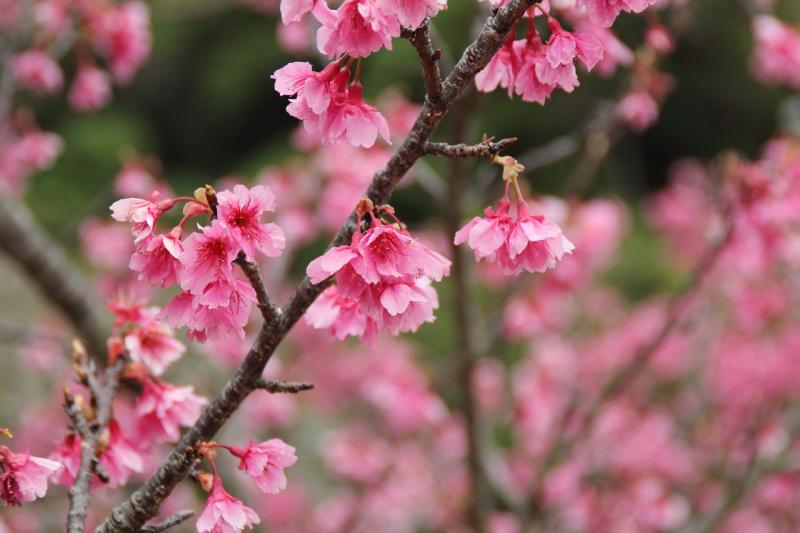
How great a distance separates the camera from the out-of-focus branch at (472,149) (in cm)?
92

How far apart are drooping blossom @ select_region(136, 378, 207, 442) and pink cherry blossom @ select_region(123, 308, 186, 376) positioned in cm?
3

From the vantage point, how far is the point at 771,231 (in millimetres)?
2422

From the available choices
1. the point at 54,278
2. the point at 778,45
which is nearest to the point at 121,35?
the point at 54,278

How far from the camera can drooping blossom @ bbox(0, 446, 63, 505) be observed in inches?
40.1

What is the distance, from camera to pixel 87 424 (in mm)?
1198

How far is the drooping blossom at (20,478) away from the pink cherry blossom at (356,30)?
63 cm

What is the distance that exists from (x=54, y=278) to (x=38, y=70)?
69cm

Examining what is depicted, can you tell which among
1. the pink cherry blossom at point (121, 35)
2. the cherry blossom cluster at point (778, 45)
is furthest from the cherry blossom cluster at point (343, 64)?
the cherry blossom cluster at point (778, 45)

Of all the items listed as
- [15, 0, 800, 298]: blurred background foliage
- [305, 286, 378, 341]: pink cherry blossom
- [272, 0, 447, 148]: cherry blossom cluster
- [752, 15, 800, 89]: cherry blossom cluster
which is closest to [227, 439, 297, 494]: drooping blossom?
[305, 286, 378, 341]: pink cherry blossom

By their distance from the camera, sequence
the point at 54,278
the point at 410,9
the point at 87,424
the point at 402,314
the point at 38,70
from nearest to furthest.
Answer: the point at 410,9 < the point at 402,314 < the point at 87,424 < the point at 54,278 < the point at 38,70

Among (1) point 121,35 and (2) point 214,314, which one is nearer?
(2) point 214,314

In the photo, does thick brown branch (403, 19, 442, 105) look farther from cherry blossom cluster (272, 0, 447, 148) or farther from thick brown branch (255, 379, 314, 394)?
thick brown branch (255, 379, 314, 394)

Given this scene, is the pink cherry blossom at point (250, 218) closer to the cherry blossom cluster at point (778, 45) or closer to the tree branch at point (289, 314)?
the tree branch at point (289, 314)

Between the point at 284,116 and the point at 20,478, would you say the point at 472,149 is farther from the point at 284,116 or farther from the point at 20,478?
the point at 284,116
